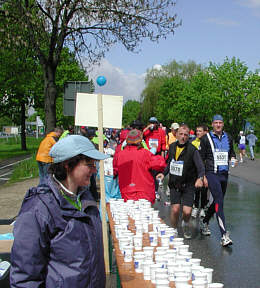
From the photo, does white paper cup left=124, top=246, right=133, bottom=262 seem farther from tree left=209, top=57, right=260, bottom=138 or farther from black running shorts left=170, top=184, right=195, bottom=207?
tree left=209, top=57, right=260, bottom=138

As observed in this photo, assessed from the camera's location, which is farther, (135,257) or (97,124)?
(97,124)

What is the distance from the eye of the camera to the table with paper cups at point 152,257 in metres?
2.97

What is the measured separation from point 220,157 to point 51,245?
17.9 ft

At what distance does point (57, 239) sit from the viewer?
86.9 inches

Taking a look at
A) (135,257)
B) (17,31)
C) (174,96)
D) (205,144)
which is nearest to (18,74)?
(17,31)

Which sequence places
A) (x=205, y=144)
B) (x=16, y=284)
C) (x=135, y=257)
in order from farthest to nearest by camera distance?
(x=205, y=144) < (x=135, y=257) < (x=16, y=284)

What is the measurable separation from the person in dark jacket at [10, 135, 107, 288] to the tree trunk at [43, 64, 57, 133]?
12.3 metres

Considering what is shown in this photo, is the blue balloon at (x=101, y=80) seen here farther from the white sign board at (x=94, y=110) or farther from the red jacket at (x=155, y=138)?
the white sign board at (x=94, y=110)

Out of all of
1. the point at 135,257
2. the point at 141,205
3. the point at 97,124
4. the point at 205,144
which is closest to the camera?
the point at 135,257

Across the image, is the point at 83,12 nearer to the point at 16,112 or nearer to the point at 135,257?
the point at 135,257

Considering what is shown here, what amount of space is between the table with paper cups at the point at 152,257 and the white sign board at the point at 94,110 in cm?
142

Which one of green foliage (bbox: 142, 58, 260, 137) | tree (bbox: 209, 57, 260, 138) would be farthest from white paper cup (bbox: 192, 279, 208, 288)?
tree (bbox: 209, 57, 260, 138)

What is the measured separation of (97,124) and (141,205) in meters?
1.29

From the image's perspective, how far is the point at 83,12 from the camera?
558 inches
